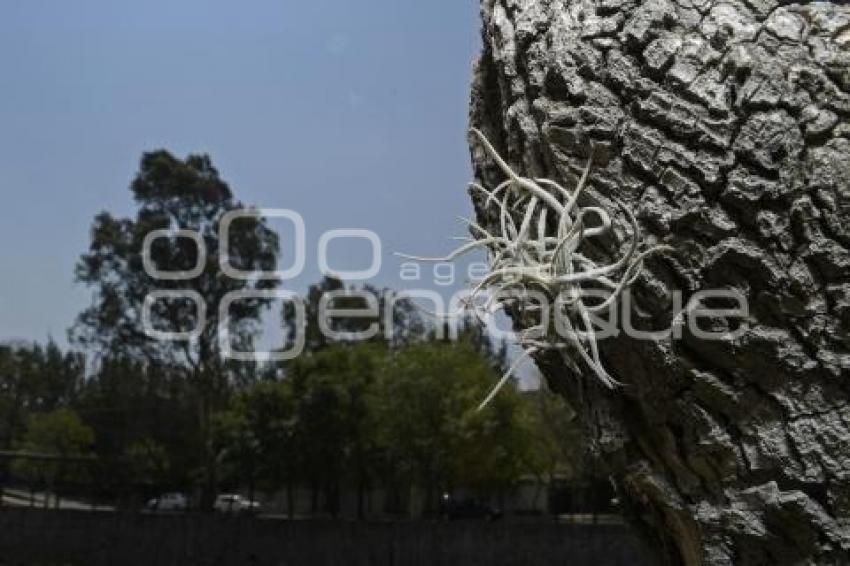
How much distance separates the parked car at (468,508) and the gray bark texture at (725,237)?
886 inches

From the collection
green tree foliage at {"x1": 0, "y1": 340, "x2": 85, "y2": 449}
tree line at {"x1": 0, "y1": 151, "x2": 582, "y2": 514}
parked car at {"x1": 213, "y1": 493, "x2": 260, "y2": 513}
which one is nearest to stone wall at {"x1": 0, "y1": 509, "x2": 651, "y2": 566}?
tree line at {"x1": 0, "y1": 151, "x2": 582, "y2": 514}

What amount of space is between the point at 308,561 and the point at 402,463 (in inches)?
257

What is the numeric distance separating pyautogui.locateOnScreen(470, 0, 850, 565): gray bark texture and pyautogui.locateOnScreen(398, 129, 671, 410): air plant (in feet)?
0.09

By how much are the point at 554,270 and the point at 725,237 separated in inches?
9.6

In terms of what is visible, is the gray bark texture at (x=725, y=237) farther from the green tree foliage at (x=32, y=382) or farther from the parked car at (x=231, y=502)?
the green tree foliage at (x=32, y=382)

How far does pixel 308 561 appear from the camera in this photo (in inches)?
598

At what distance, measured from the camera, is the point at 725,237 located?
1580 millimetres

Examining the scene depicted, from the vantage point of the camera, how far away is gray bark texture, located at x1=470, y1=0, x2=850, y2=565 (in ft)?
5.02

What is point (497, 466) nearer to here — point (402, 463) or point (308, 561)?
point (402, 463)

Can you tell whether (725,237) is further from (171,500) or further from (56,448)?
(171,500)

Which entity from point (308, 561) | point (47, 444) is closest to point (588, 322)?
point (308, 561)

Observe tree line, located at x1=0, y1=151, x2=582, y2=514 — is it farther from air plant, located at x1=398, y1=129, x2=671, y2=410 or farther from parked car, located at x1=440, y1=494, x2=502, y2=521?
air plant, located at x1=398, y1=129, x2=671, y2=410

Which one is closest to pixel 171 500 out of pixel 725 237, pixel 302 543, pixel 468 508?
pixel 468 508

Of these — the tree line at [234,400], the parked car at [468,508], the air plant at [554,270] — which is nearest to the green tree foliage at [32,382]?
the tree line at [234,400]
